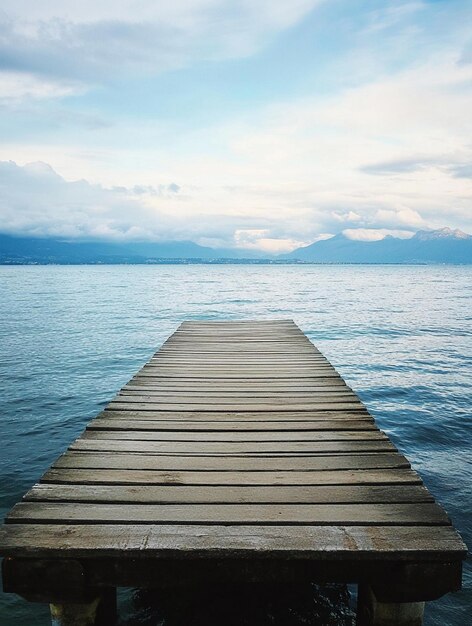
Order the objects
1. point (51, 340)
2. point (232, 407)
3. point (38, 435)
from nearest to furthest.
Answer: point (232, 407) → point (38, 435) → point (51, 340)

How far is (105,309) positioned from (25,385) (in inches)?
1035

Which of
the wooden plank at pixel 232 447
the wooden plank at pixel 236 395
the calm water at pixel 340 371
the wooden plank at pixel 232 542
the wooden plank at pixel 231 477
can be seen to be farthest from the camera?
the calm water at pixel 340 371

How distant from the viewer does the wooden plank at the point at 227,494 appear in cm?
354

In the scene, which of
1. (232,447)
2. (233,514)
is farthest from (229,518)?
(232,447)

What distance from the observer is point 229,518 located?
329cm

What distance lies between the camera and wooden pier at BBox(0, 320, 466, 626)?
2.92 metres

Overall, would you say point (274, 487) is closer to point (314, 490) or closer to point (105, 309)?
point (314, 490)

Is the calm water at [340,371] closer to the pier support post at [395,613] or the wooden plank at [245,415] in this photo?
the wooden plank at [245,415]

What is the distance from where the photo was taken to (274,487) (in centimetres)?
378

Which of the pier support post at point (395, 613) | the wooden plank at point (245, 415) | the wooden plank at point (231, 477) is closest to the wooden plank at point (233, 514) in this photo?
the wooden plank at point (231, 477)

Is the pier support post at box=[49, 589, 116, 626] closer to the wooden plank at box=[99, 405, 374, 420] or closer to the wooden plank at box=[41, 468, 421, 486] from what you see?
the wooden plank at box=[41, 468, 421, 486]

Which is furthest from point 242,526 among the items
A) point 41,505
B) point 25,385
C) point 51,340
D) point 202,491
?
point 51,340

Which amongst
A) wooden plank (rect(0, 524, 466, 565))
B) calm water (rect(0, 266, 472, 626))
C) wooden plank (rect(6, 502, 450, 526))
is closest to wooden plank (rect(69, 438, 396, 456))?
wooden plank (rect(6, 502, 450, 526))

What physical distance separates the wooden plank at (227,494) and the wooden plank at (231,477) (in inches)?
2.9
